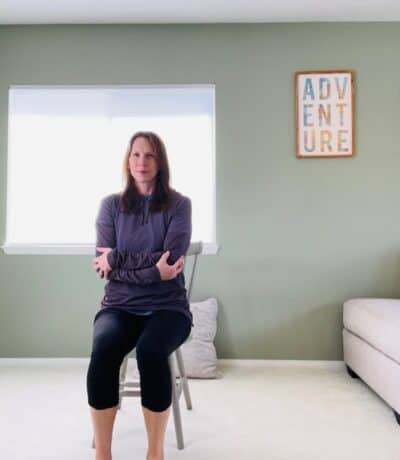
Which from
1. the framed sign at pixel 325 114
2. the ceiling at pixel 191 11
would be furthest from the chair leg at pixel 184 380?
the ceiling at pixel 191 11

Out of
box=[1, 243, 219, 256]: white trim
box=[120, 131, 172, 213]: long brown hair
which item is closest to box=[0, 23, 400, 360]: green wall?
box=[1, 243, 219, 256]: white trim

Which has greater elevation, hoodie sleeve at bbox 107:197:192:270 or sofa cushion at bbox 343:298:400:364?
hoodie sleeve at bbox 107:197:192:270

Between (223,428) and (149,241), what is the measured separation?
36.3 inches

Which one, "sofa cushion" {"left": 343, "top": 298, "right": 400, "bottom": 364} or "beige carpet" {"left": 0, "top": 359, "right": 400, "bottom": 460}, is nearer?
"beige carpet" {"left": 0, "top": 359, "right": 400, "bottom": 460}

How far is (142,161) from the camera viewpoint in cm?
183

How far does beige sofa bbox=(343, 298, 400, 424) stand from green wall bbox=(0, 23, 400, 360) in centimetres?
22

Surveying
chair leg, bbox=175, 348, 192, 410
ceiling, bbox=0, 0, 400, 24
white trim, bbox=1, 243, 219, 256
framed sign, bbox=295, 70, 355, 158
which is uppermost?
ceiling, bbox=0, 0, 400, 24

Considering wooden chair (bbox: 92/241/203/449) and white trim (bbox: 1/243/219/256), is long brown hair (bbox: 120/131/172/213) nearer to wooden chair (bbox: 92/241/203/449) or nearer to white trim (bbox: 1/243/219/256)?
wooden chair (bbox: 92/241/203/449)

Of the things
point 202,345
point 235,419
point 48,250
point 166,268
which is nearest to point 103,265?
point 166,268

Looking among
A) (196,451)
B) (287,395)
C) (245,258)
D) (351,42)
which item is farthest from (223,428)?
(351,42)

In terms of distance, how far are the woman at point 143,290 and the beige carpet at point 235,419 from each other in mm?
340

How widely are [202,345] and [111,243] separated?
107cm

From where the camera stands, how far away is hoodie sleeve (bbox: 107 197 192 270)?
170 centimetres

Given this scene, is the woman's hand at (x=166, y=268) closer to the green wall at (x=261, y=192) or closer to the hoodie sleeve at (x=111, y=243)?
the hoodie sleeve at (x=111, y=243)
